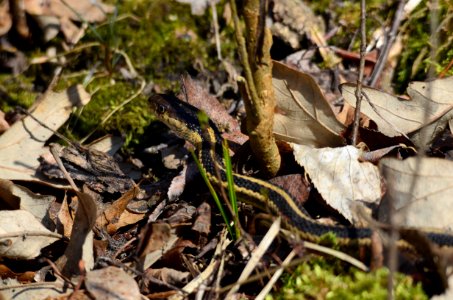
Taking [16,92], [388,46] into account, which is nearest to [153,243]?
[16,92]

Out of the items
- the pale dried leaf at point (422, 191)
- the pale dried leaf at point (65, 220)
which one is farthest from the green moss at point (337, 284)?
the pale dried leaf at point (65, 220)

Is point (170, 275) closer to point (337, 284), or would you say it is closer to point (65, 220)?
point (65, 220)

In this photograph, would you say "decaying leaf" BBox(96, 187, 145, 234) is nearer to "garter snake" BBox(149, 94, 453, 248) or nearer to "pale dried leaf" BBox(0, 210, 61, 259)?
"pale dried leaf" BBox(0, 210, 61, 259)

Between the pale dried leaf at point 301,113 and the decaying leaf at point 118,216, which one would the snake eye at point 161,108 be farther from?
the pale dried leaf at point 301,113

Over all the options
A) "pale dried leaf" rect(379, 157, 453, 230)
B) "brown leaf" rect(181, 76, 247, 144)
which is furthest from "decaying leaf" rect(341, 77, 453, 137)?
"brown leaf" rect(181, 76, 247, 144)

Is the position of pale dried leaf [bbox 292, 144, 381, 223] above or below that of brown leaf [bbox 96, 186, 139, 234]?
above

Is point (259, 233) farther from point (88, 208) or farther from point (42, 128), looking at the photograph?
point (42, 128)

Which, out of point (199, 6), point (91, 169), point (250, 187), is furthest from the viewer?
point (199, 6)
